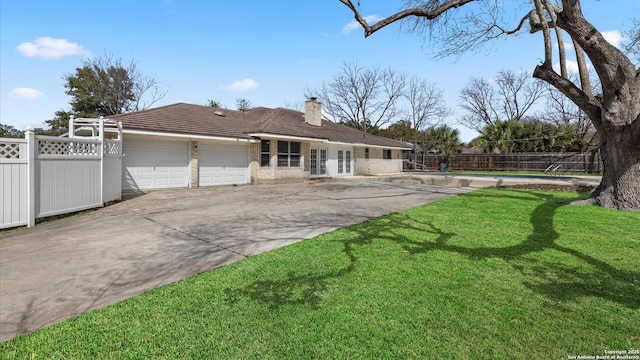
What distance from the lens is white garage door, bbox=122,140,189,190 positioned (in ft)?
41.5

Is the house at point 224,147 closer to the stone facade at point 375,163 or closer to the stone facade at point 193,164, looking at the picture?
the stone facade at point 193,164

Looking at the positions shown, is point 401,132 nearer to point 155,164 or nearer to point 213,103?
point 213,103

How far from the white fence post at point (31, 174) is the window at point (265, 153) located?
34.6 feet

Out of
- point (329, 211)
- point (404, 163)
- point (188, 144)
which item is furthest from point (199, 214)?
point (404, 163)

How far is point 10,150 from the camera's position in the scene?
20.5 feet

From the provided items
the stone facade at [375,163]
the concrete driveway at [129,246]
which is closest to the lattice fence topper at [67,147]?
the concrete driveway at [129,246]

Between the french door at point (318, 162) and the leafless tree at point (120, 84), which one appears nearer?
the french door at point (318, 162)

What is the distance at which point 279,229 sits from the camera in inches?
249

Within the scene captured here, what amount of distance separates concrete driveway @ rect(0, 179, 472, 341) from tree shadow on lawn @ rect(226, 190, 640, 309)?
1.10 metres

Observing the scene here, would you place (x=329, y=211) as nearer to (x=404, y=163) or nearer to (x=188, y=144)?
(x=188, y=144)

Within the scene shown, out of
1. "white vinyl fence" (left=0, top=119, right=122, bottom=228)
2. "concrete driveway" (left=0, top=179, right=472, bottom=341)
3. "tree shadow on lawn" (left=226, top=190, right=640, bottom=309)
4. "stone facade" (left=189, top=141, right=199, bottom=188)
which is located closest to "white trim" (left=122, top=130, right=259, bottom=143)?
"stone facade" (left=189, top=141, right=199, bottom=188)

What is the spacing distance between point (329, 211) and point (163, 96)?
105 ft

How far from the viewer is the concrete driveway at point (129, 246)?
326 cm

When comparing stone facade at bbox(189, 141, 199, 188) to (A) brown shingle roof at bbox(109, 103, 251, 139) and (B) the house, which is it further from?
(A) brown shingle roof at bbox(109, 103, 251, 139)
